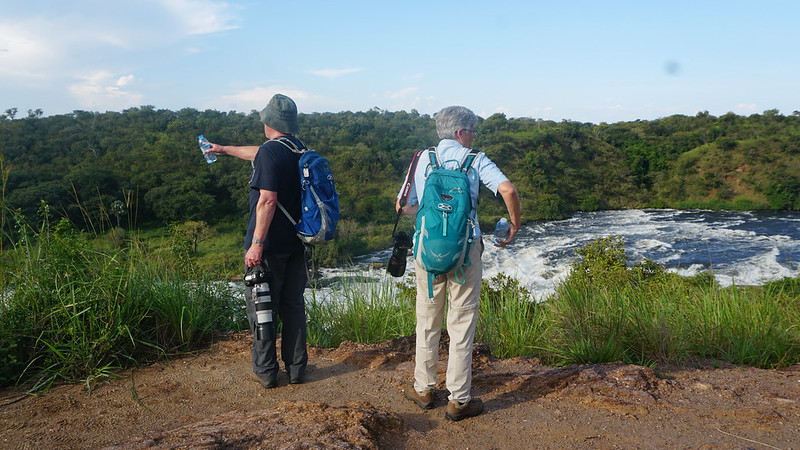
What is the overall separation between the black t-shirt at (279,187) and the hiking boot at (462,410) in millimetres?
1253

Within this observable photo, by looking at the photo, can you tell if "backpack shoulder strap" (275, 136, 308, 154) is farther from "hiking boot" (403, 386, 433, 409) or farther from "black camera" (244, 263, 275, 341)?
"hiking boot" (403, 386, 433, 409)

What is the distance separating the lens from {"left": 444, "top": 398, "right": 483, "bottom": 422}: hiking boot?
8.93 feet

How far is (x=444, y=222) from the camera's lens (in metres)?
2.56

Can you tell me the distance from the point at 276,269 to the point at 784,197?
166 ft

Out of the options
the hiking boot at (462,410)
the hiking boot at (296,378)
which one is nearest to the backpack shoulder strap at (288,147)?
the hiking boot at (296,378)

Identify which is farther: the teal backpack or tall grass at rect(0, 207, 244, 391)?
tall grass at rect(0, 207, 244, 391)

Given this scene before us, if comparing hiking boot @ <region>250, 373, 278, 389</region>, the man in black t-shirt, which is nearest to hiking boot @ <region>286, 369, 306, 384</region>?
the man in black t-shirt

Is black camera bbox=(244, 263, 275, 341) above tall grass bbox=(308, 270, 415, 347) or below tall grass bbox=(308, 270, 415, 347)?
above

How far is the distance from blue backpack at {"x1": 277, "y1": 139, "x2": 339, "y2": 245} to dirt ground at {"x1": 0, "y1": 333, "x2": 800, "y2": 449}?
906 mm

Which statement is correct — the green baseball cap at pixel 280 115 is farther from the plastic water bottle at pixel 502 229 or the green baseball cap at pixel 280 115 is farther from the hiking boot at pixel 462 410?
the hiking boot at pixel 462 410

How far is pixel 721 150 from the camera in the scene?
177ft

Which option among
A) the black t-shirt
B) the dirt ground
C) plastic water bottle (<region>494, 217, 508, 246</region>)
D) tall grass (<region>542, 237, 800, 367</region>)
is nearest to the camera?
the dirt ground

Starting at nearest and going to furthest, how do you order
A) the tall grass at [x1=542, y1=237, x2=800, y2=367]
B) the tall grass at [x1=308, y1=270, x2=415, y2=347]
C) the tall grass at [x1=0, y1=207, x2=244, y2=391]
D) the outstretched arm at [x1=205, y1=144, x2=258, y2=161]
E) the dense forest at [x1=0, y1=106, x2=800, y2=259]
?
the tall grass at [x1=0, y1=207, x2=244, y2=391] → the outstretched arm at [x1=205, y1=144, x2=258, y2=161] → the tall grass at [x1=542, y1=237, x2=800, y2=367] → the tall grass at [x1=308, y1=270, x2=415, y2=347] → the dense forest at [x1=0, y1=106, x2=800, y2=259]

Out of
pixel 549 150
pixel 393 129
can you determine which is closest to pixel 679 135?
pixel 549 150
